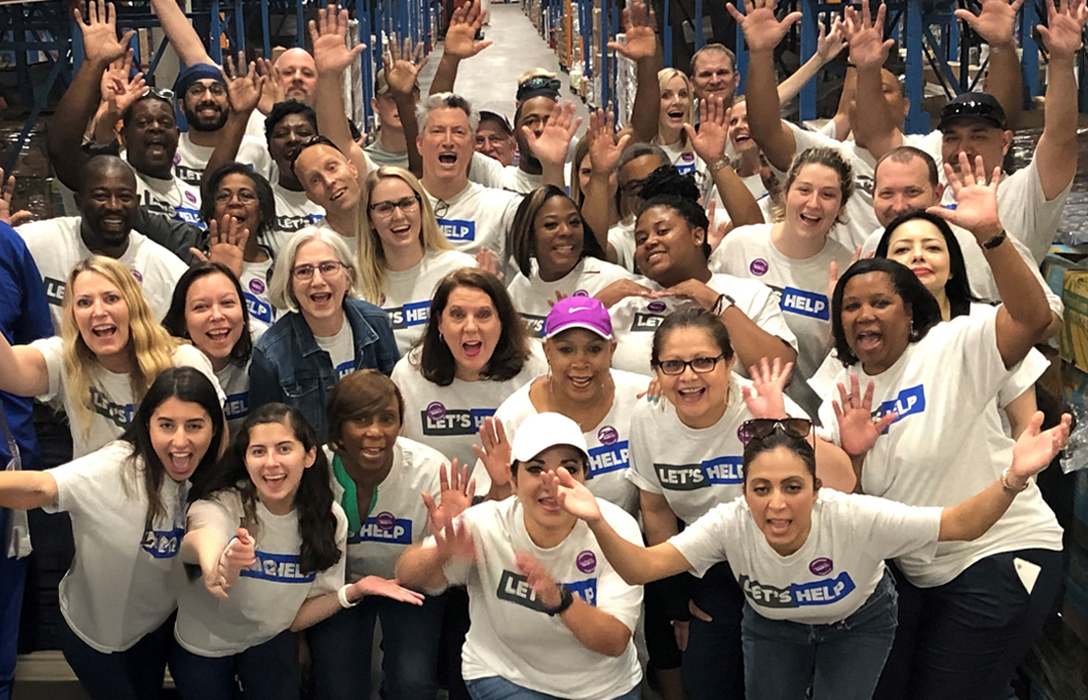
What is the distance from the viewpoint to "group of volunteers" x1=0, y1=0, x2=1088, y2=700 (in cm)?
322

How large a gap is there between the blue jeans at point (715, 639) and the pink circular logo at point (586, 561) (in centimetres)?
46

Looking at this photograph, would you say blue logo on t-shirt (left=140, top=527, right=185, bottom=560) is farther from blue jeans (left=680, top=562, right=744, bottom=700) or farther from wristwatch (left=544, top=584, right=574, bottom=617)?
blue jeans (left=680, top=562, right=744, bottom=700)

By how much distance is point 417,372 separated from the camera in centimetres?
389

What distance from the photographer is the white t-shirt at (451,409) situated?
12.6ft

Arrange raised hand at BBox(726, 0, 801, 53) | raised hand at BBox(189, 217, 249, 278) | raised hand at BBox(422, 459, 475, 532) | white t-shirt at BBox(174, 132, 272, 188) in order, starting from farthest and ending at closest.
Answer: white t-shirt at BBox(174, 132, 272, 188) → raised hand at BBox(726, 0, 801, 53) → raised hand at BBox(189, 217, 249, 278) → raised hand at BBox(422, 459, 475, 532)

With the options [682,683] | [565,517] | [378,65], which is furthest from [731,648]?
[378,65]

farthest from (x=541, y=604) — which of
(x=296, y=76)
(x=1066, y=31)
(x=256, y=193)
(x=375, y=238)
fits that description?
(x=296, y=76)

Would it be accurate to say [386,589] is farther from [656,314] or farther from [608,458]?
[656,314]

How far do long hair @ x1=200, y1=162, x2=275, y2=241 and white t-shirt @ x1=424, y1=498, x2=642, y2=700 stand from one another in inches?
70.4

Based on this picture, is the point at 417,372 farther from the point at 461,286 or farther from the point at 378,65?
the point at 378,65

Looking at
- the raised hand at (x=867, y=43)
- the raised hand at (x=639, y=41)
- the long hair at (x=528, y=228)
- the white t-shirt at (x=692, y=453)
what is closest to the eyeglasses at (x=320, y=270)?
the long hair at (x=528, y=228)

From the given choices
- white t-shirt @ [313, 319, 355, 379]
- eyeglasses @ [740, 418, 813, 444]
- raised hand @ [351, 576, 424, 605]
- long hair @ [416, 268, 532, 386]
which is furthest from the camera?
white t-shirt @ [313, 319, 355, 379]

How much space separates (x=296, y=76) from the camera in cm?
606

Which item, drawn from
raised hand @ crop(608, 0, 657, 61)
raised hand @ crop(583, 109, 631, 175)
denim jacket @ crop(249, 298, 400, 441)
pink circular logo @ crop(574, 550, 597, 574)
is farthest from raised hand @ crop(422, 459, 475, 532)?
raised hand @ crop(608, 0, 657, 61)
